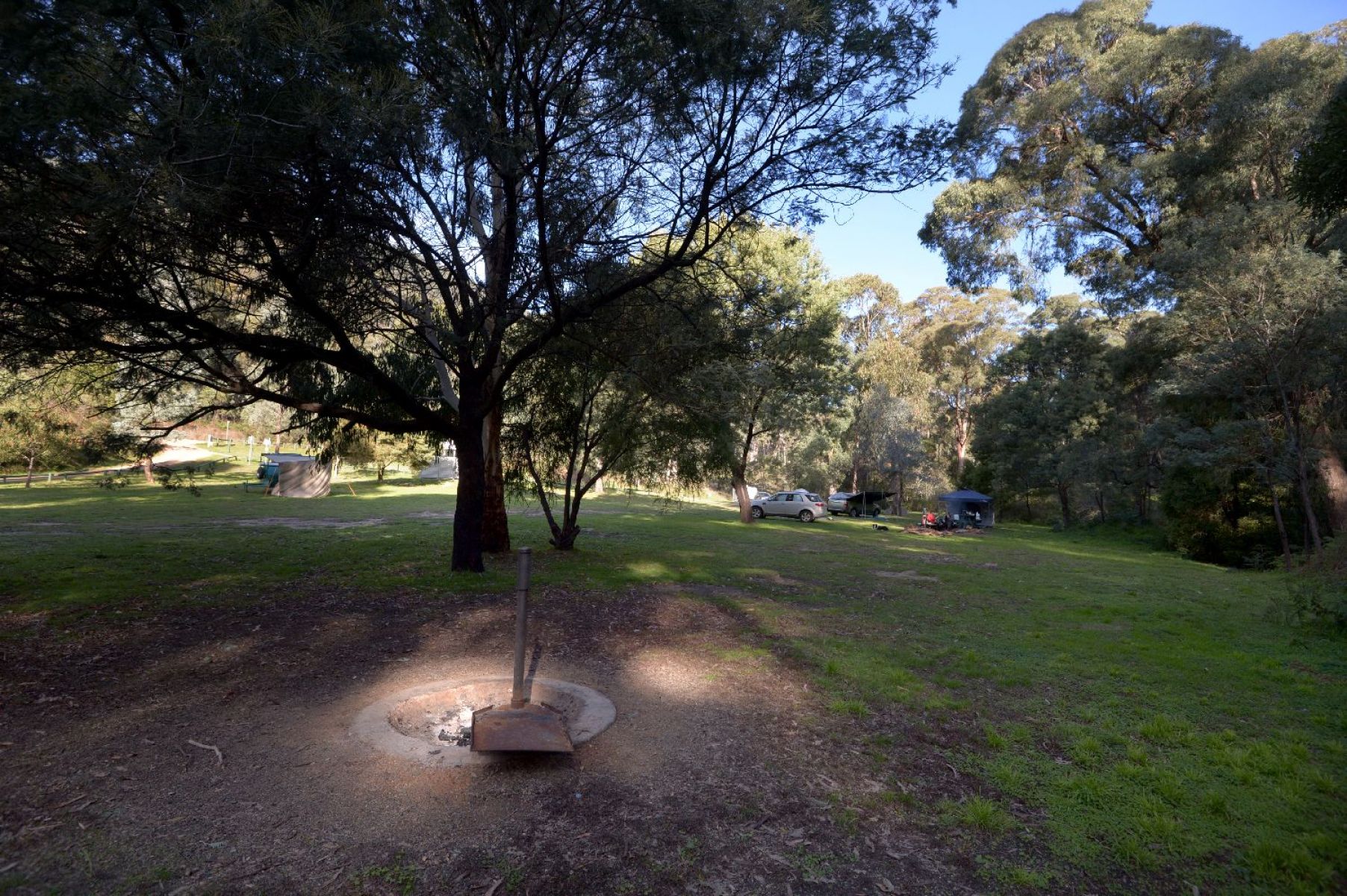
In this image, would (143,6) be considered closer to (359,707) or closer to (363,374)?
(363,374)

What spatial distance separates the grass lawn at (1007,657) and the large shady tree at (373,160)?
2.80m

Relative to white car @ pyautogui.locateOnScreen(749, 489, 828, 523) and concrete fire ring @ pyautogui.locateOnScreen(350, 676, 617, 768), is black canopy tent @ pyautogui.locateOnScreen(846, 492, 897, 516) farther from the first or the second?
concrete fire ring @ pyautogui.locateOnScreen(350, 676, 617, 768)

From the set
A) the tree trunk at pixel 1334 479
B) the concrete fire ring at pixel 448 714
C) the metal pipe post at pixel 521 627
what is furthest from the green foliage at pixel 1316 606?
the tree trunk at pixel 1334 479

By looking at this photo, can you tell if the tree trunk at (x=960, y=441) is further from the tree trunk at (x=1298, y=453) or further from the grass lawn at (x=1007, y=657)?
the tree trunk at (x=1298, y=453)

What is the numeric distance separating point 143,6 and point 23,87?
1273 millimetres

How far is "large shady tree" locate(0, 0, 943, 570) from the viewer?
5.45m

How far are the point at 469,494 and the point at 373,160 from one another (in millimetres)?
5283

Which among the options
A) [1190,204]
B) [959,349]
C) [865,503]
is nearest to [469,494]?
[1190,204]

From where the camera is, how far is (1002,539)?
→ 25.1 metres

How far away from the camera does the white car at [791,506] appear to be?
31.6 metres

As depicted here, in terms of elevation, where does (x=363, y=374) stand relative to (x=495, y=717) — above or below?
above

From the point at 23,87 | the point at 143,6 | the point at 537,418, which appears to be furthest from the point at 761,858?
the point at 537,418

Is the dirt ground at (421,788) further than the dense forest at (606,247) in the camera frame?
No

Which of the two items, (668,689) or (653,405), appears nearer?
(668,689)
